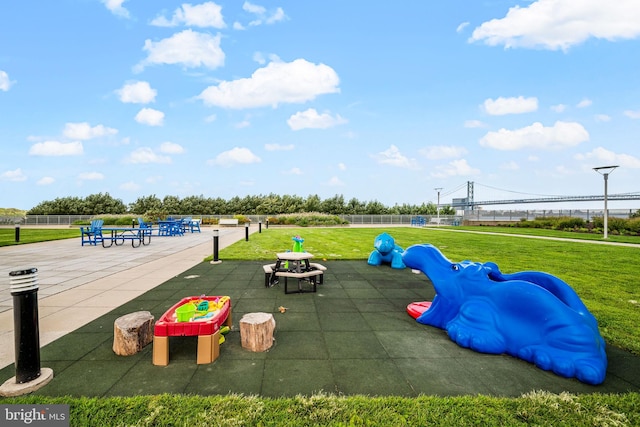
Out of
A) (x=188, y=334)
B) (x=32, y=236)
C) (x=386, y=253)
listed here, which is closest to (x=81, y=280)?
(x=188, y=334)

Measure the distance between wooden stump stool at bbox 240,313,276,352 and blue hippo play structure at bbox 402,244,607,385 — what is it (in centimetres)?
258

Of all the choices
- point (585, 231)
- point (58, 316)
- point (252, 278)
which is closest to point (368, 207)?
point (585, 231)

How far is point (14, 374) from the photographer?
3359 mm

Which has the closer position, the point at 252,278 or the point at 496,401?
the point at 496,401

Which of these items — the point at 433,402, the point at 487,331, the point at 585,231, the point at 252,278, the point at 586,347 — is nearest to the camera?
the point at 433,402

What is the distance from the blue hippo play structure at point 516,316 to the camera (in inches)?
133

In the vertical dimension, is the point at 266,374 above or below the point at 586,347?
below

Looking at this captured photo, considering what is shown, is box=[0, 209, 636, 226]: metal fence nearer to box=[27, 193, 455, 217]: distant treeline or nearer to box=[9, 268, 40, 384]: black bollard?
box=[27, 193, 455, 217]: distant treeline

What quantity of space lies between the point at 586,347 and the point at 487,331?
1018 millimetres

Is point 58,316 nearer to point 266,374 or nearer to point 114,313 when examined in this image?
point 114,313

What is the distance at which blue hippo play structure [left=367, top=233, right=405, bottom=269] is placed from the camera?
9835 mm

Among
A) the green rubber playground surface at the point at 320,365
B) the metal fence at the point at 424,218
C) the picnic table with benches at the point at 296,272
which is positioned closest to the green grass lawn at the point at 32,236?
the metal fence at the point at 424,218

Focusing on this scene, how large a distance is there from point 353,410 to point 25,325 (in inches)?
134

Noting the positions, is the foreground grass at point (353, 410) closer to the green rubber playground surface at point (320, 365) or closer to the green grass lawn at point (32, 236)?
the green rubber playground surface at point (320, 365)
